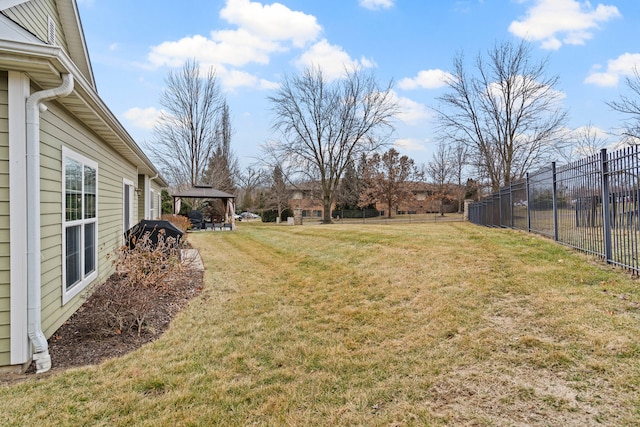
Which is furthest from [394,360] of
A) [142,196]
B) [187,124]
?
[187,124]

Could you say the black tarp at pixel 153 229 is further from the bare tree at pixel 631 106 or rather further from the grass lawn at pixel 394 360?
the bare tree at pixel 631 106

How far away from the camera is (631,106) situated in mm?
15797

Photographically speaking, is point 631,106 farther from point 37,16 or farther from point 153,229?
point 37,16

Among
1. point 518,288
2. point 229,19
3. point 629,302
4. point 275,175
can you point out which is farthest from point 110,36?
point 275,175

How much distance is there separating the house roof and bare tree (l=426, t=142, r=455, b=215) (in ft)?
119

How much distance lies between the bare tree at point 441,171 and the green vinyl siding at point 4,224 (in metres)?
38.7

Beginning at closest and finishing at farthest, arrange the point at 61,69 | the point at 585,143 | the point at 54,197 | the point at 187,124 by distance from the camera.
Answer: the point at 61,69 → the point at 54,197 → the point at 585,143 → the point at 187,124

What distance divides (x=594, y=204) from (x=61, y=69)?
6.82 m

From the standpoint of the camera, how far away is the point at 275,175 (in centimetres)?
3494

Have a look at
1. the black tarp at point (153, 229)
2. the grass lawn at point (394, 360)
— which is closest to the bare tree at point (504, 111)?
the grass lawn at point (394, 360)

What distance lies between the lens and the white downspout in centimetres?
314

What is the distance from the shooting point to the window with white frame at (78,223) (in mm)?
4305

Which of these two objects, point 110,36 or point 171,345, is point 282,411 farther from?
point 110,36

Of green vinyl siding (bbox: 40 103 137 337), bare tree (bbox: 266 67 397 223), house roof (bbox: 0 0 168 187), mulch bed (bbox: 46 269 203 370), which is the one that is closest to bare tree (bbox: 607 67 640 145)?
bare tree (bbox: 266 67 397 223)
